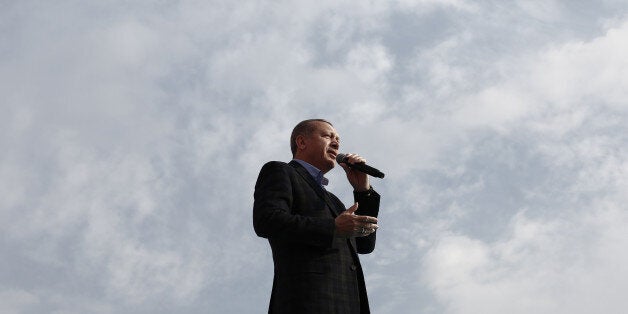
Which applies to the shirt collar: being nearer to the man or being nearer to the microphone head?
the man

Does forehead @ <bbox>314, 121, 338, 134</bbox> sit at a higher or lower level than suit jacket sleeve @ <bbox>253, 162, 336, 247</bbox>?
higher

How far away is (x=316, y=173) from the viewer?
672 cm

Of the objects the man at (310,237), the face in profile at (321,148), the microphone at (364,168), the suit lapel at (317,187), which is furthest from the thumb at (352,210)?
the face in profile at (321,148)

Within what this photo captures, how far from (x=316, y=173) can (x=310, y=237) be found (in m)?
1.08

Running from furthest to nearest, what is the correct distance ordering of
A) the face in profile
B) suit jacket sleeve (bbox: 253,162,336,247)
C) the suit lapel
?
the face in profile
the suit lapel
suit jacket sleeve (bbox: 253,162,336,247)

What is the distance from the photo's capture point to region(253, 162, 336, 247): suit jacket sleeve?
574 centimetres

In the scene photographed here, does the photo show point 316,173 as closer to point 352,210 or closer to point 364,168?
point 364,168

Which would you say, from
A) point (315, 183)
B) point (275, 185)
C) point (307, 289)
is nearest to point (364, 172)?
point (315, 183)

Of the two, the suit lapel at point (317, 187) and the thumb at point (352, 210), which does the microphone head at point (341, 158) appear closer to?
the suit lapel at point (317, 187)

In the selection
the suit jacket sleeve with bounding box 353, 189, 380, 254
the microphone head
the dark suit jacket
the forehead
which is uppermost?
the forehead

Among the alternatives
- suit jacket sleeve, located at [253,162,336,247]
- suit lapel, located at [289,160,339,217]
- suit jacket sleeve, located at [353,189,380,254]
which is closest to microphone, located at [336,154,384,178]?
suit jacket sleeve, located at [353,189,380,254]

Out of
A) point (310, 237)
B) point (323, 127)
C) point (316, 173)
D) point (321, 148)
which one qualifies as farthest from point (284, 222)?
point (323, 127)

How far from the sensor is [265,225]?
5805mm

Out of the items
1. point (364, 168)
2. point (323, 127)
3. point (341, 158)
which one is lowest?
point (364, 168)
